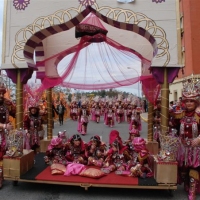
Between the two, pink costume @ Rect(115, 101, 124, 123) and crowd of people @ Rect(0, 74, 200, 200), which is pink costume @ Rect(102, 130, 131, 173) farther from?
pink costume @ Rect(115, 101, 124, 123)

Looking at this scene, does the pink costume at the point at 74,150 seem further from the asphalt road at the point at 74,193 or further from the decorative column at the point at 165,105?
the decorative column at the point at 165,105

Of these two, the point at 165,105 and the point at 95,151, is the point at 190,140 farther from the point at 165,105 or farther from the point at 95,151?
the point at 95,151

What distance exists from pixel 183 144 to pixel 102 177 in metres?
1.42

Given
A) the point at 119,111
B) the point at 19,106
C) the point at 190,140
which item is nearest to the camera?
the point at 190,140

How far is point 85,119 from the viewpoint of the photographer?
41.4ft

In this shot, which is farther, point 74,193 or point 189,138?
point 74,193

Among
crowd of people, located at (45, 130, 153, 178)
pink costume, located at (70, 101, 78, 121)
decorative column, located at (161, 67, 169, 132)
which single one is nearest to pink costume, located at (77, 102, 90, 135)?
pink costume, located at (70, 101, 78, 121)

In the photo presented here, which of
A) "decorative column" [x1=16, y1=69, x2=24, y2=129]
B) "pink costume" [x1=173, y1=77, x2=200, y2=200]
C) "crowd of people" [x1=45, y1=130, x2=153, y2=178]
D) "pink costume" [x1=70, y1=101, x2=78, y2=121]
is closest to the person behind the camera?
"pink costume" [x1=173, y1=77, x2=200, y2=200]

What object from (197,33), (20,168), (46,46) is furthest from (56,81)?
(197,33)

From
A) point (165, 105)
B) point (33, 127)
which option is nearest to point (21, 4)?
point (33, 127)

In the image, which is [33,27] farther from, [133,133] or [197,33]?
[197,33]

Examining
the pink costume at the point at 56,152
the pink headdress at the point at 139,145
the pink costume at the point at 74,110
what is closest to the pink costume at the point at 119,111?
the pink costume at the point at 74,110

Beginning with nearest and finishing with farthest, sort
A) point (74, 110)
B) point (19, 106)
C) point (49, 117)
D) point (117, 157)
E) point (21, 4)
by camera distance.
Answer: point (21, 4) → point (19, 106) → point (117, 157) → point (49, 117) → point (74, 110)

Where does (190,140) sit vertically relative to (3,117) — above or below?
below
